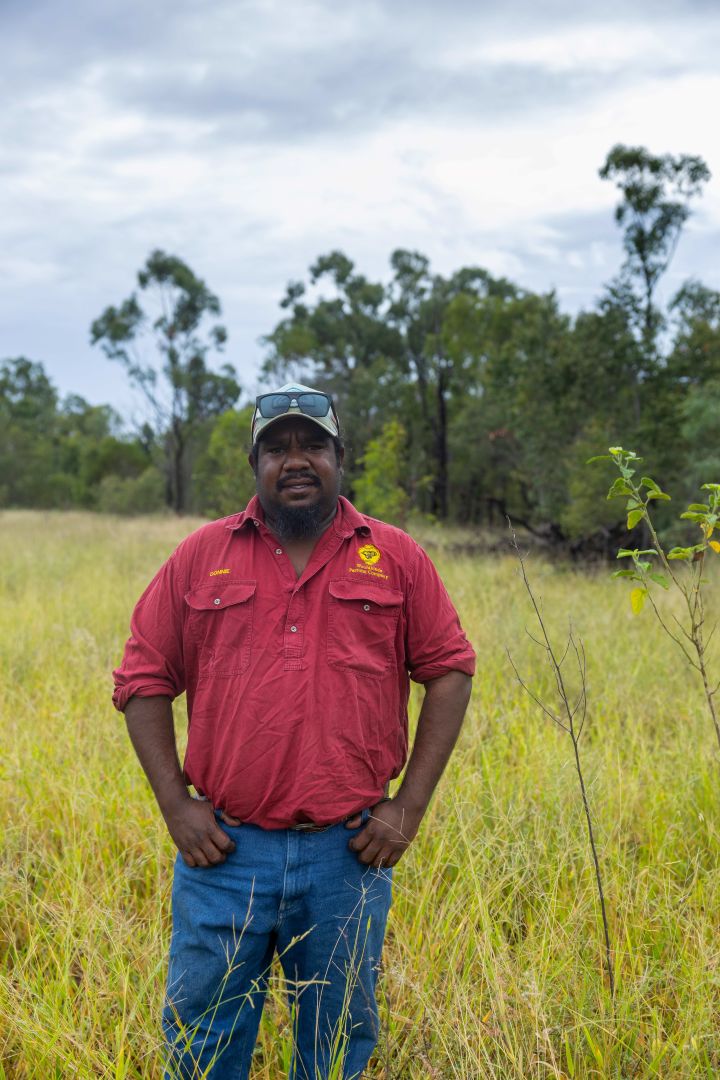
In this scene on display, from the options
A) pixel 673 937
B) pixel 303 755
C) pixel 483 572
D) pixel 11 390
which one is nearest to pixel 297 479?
pixel 303 755

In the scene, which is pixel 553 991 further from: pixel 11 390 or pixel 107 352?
pixel 11 390

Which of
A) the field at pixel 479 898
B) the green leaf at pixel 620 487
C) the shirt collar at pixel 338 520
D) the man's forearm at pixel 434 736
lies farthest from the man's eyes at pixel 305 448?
the field at pixel 479 898

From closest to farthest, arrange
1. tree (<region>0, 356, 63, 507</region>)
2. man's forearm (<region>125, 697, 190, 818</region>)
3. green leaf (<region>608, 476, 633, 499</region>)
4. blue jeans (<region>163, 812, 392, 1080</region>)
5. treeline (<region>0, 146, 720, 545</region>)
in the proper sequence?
blue jeans (<region>163, 812, 392, 1080</region>) < man's forearm (<region>125, 697, 190, 818</region>) < green leaf (<region>608, 476, 633, 499</region>) < treeline (<region>0, 146, 720, 545</region>) < tree (<region>0, 356, 63, 507</region>)

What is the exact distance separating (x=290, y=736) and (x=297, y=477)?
2.22ft

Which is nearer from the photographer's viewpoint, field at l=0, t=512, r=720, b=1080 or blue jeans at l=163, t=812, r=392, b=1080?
blue jeans at l=163, t=812, r=392, b=1080

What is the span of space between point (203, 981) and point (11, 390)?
66.6 m

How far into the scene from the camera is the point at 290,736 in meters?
2.03

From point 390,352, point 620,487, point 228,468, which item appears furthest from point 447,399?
point 620,487

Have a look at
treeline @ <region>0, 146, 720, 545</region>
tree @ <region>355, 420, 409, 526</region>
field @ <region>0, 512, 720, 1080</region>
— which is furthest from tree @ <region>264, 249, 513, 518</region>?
field @ <region>0, 512, 720, 1080</region>

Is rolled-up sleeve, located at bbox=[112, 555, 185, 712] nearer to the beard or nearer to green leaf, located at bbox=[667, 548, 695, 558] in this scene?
the beard

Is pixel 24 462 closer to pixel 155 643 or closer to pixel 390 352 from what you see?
pixel 390 352

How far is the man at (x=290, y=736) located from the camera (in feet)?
6.67

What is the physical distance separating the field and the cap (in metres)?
1.49

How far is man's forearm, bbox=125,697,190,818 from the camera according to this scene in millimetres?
2141
